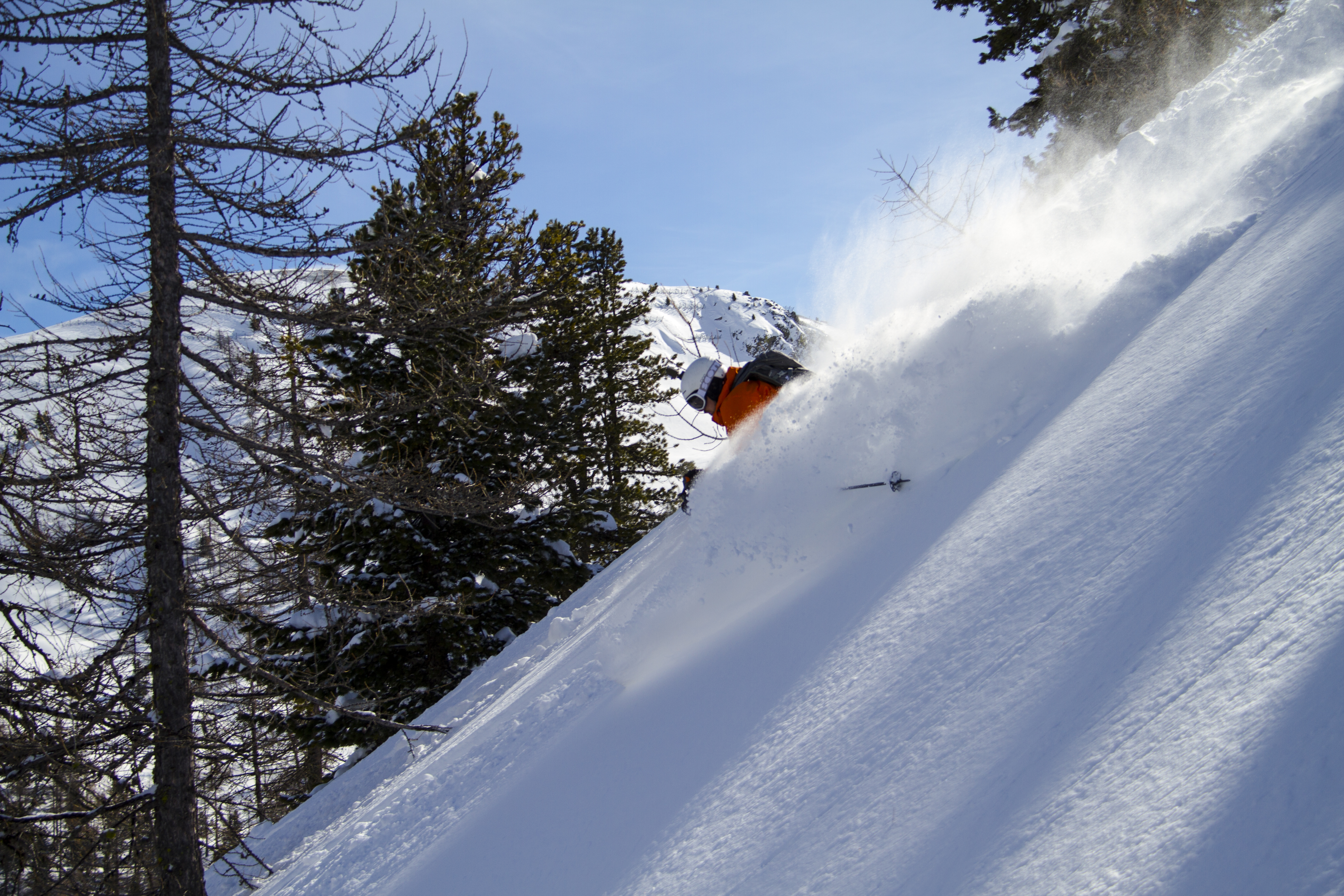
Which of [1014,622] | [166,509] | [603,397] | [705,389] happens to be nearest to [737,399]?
[705,389]

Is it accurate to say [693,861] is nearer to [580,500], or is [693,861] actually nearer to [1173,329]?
[1173,329]

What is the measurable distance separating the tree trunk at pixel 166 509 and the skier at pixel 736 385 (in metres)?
4.64

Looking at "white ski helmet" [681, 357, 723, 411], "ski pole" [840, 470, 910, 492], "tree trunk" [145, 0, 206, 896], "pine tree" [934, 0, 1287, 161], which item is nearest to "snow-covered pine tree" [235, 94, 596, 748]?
"tree trunk" [145, 0, 206, 896]

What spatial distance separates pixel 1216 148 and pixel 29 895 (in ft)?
37.0

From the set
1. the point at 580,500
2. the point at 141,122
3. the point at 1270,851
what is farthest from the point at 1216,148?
the point at 580,500

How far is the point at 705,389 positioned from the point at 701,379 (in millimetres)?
122

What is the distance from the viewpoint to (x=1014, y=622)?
2404mm

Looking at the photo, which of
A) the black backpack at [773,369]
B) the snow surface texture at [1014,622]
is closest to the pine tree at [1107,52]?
the snow surface texture at [1014,622]

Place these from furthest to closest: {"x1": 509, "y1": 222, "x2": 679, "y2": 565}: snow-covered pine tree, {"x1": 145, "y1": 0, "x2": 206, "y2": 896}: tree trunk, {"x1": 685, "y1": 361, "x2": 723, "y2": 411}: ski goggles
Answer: {"x1": 509, "y1": 222, "x2": 679, "y2": 565}: snow-covered pine tree
{"x1": 685, "y1": 361, "x2": 723, "y2": 411}: ski goggles
{"x1": 145, "y1": 0, "x2": 206, "y2": 896}: tree trunk

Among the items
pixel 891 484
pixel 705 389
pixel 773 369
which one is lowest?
pixel 891 484

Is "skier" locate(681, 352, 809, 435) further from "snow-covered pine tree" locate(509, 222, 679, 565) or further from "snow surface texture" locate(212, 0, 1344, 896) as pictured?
"snow-covered pine tree" locate(509, 222, 679, 565)

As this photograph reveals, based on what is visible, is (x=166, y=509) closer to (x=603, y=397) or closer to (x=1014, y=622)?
(x=1014, y=622)

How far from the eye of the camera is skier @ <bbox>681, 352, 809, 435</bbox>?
720 cm

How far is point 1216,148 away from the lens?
5.78 m
